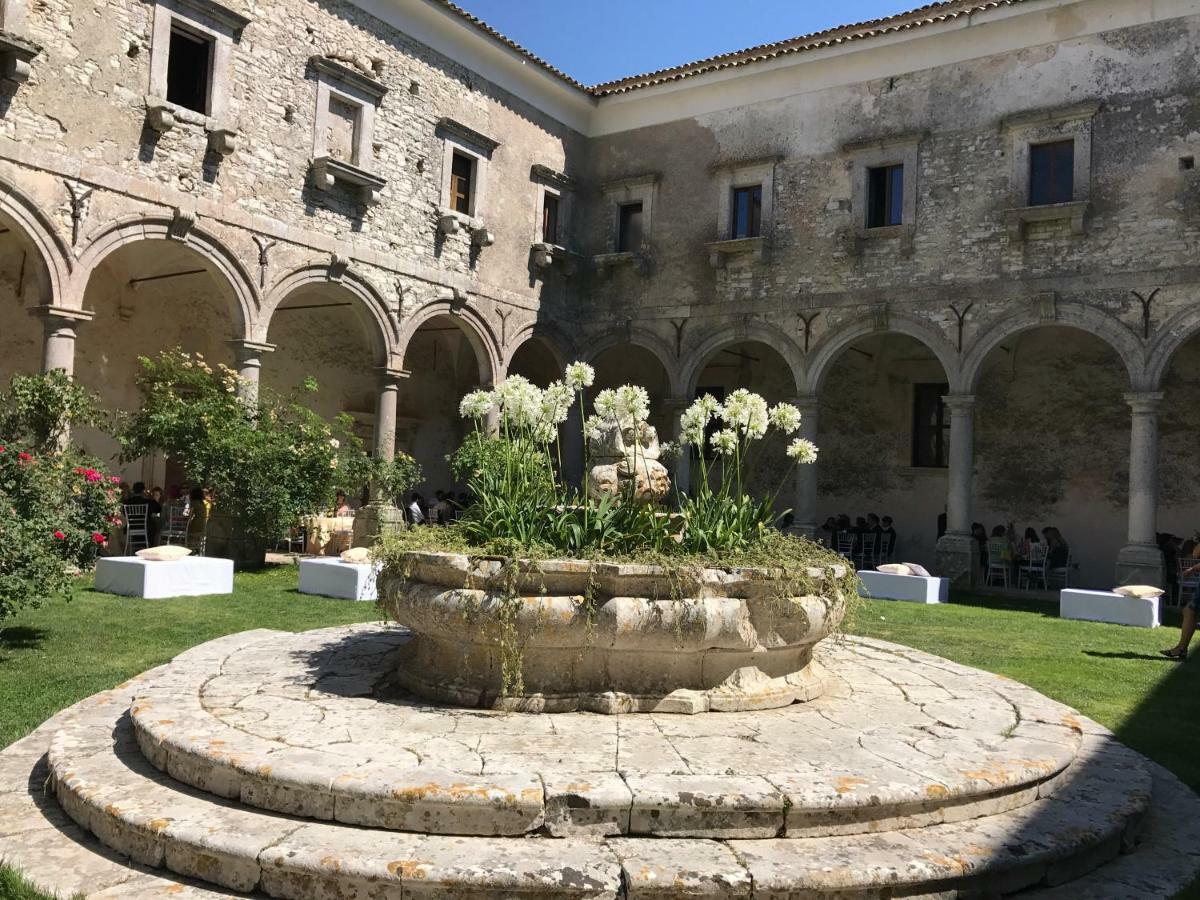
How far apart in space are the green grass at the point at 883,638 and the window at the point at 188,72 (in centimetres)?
657

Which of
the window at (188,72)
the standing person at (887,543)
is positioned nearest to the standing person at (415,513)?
the window at (188,72)

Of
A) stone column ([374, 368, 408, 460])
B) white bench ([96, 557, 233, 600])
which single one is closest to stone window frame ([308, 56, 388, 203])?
stone column ([374, 368, 408, 460])

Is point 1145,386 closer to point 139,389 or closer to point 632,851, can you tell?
point 632,851

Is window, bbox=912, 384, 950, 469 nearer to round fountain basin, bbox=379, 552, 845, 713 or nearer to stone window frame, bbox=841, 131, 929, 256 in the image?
stone window frame, bbox=841, 131, 929, 256

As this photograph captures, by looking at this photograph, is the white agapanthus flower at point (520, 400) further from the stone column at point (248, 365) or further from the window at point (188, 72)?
the window at point (188, 72)

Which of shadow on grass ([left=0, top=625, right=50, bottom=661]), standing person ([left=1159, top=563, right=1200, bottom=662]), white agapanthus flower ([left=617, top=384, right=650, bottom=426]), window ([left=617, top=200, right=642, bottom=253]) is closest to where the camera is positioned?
white agapanthus flower ([left=617, top=384, right=650, bottom=426])

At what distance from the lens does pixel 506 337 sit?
17484 mm

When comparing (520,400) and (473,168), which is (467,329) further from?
(520,400)

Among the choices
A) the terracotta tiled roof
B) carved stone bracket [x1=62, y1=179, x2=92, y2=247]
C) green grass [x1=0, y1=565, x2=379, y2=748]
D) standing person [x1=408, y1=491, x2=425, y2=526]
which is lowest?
green grass [x1=0, y1=565, x2=379, y2=748]

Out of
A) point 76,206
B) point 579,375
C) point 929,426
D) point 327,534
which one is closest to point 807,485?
point 929,426

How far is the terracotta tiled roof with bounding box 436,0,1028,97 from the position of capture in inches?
605

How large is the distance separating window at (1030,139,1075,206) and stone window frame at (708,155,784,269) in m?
4.21

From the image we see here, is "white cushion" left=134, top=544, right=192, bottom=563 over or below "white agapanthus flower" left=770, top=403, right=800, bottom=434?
below

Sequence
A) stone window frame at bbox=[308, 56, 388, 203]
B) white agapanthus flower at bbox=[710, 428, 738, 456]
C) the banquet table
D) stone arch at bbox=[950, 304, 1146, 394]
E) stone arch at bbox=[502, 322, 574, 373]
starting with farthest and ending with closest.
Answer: stone arch at bbox=[502, 322, 574, 373] < the banquet table < stone window frame at bbox=[308, 56, 388, 203] < stone arch at bbox=[950, 304, 1146, 394] < white agapanthus flower at bbox=[710, 428, 738, 456]
